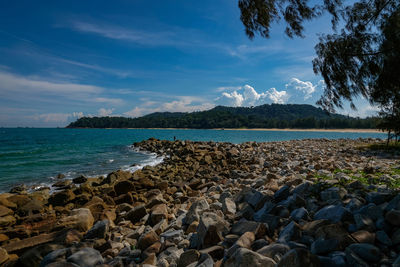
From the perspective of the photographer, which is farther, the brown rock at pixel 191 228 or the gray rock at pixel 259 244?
the brown rock at pixel 191 228

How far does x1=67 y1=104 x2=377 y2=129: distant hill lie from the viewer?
112 m

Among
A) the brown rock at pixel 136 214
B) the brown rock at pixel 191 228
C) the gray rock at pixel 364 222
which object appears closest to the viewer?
the gray rock at pixel 364 222

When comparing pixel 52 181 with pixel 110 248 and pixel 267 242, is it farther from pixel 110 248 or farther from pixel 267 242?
pixel 267 242

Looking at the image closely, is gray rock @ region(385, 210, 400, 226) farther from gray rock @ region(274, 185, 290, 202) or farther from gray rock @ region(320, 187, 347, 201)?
gray rock @ region(274, 185, 290, 202)

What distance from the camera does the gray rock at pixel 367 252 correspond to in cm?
242

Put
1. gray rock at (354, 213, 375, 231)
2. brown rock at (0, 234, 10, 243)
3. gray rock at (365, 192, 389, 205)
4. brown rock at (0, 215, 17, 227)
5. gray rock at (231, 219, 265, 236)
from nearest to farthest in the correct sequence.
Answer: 1. gray rock at (354, 213, 375, 231)
2. gray rock at (231, 219, 265, 236)
3. gray rock at (365, 192, 389, 205)
4. brown rock at (0, 234, 10, 243)
5. brown rock at (0, 215, 17, 227)

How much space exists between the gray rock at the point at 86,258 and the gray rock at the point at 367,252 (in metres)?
3.48

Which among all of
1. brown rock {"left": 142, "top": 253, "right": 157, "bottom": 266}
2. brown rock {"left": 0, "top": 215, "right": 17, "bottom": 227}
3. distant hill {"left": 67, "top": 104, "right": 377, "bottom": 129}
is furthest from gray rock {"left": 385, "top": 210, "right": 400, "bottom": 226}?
distant hill {"left": 67, "top": 104, "right": 377, "bottom": 129}

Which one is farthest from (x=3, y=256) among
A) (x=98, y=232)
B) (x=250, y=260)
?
(x=250, y=260)

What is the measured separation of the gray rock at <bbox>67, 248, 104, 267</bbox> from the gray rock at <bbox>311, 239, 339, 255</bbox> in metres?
3.10

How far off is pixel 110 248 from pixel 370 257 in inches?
157

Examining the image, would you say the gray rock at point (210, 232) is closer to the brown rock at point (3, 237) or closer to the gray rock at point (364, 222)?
the gray rock at point (364, 222)

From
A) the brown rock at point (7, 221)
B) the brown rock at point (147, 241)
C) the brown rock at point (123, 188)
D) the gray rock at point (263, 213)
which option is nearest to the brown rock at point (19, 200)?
the brown rock at point (7, 221)

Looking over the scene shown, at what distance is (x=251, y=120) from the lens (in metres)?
136
